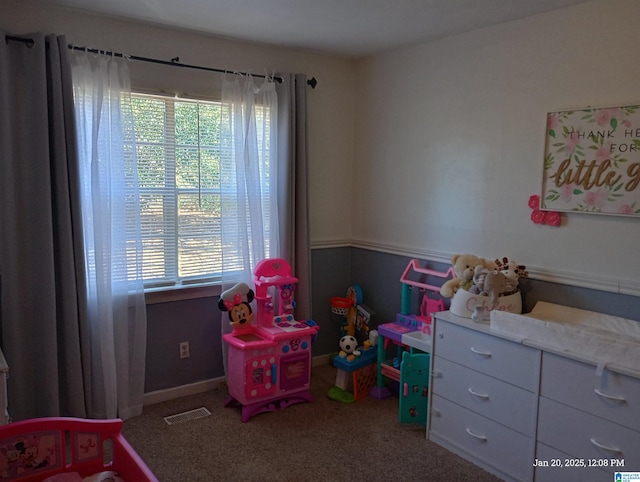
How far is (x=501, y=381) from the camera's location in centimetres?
243

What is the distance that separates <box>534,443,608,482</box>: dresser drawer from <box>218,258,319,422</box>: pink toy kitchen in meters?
1.46

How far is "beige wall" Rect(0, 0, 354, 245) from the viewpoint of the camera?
275cm

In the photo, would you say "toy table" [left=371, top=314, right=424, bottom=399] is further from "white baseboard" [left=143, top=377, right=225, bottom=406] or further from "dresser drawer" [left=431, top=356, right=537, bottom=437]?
"white baseboard" [left=143, top=377, right=225, bottom=406]

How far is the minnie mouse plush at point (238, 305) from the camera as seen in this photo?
123 inches

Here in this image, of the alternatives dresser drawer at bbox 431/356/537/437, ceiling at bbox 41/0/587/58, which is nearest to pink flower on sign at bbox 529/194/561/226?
dresser drawer at bbox 431/356/537/437

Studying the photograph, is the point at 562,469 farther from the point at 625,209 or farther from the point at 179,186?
the point at 179,186

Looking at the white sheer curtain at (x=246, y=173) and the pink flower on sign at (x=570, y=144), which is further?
the white sheer curtain at (x=246, y=173)

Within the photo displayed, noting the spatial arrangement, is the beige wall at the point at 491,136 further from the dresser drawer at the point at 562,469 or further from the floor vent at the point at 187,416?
the floor vent at the point at 187,416

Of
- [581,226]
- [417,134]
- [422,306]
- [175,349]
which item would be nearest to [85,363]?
[175,349]

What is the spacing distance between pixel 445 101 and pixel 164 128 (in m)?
1.78

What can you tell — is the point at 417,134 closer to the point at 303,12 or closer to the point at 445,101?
the point at 445,101

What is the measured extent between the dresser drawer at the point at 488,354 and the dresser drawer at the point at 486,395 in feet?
0.12

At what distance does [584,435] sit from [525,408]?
0.27 metres

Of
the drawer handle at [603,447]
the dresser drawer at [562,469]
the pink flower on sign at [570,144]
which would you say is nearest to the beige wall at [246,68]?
the pink flower on sign at [570,144]
